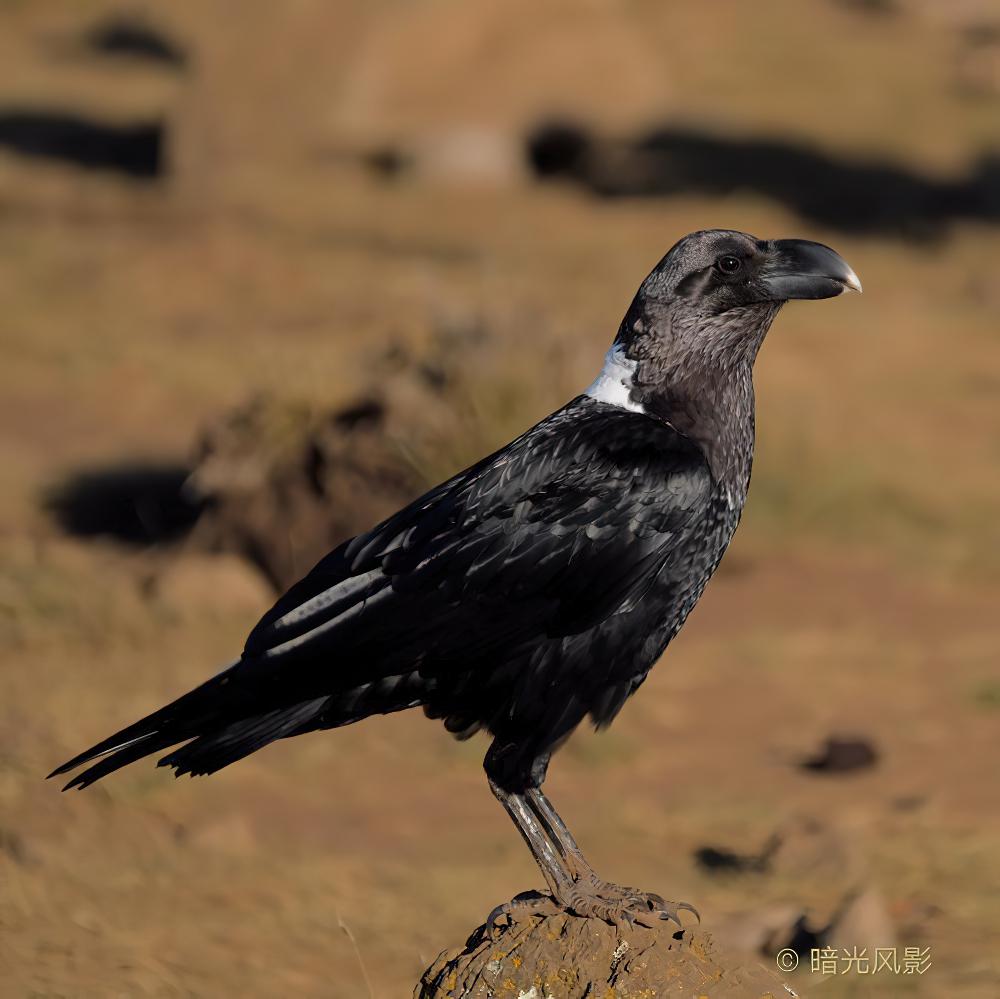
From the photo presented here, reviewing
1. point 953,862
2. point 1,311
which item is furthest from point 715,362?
point 1,311

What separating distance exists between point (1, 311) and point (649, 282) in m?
9.20

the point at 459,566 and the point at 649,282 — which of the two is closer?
the point at 459,566

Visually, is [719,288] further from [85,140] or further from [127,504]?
[85,140]

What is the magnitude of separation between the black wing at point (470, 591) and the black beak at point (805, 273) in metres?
0.46

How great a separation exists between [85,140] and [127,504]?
39.0 feet

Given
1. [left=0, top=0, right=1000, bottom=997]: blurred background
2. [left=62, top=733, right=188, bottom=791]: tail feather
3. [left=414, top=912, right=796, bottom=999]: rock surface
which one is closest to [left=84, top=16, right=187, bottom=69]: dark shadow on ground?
[left=0, top=0, right=1000, bottom=997]: blurred background

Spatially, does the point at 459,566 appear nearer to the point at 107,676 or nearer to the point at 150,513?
the point at 107,676

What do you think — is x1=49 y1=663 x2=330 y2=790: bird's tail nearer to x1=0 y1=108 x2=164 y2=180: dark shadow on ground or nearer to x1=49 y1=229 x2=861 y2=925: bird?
x1=49 y1=229 x2=861 y2=925: bird

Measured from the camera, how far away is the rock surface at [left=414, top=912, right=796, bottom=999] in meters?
3.68

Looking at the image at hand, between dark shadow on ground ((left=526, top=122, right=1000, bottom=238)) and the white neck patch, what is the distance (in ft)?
41.0

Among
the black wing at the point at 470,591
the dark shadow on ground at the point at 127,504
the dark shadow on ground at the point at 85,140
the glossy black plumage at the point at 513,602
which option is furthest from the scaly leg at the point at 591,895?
the dark shadow on ground at the point at 85,140

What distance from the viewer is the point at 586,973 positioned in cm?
373

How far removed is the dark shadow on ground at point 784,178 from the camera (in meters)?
17.1

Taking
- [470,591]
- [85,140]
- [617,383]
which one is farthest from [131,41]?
[470,591]
